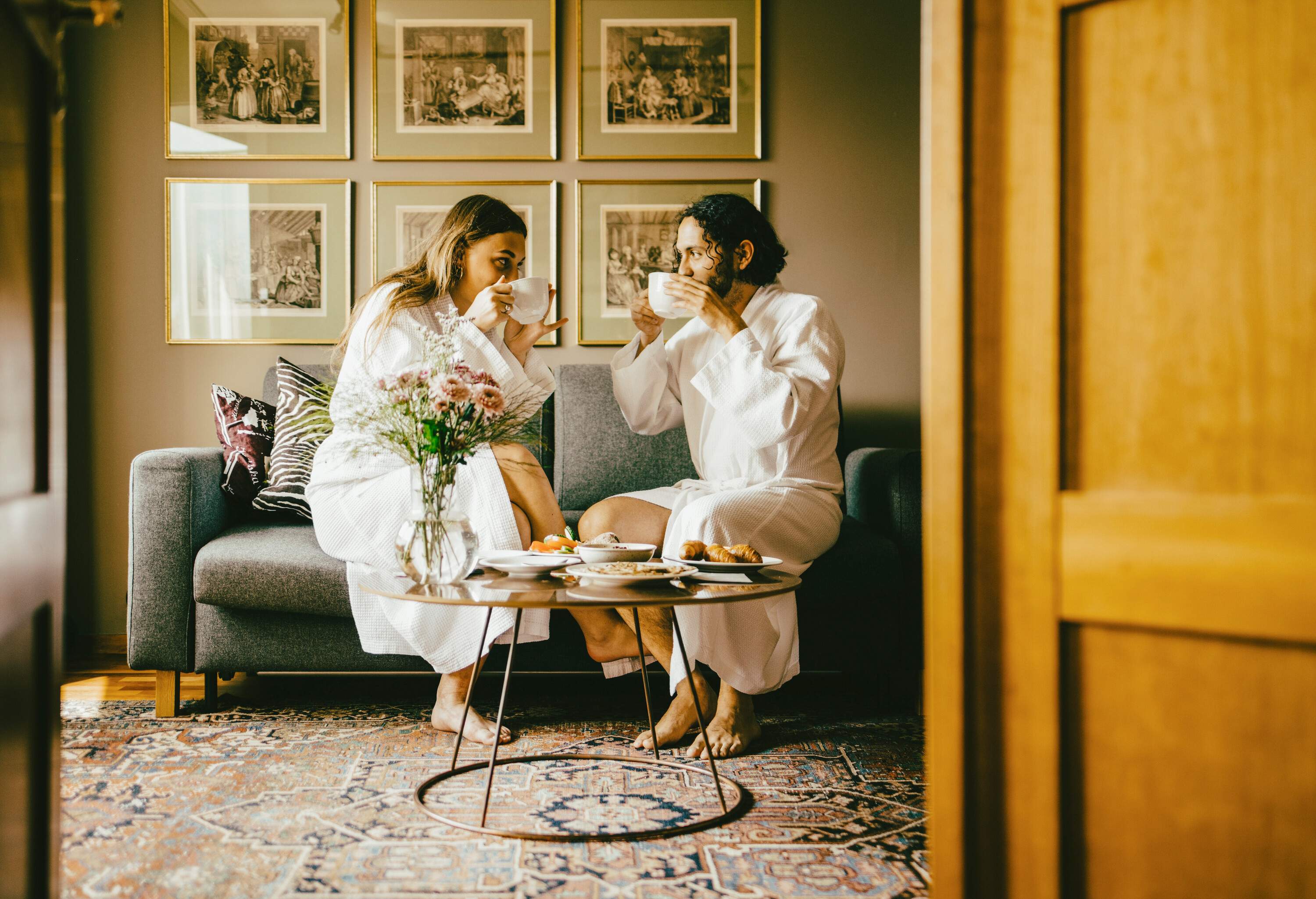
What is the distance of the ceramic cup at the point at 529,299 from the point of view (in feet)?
7.14

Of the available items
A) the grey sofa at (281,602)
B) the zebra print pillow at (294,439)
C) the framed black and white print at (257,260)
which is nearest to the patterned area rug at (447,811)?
the grey sofa at (281,602)

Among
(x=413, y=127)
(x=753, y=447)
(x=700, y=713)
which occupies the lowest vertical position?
(x=700, y=713)

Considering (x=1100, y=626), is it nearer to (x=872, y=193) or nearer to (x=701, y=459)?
(x=701, y=459)

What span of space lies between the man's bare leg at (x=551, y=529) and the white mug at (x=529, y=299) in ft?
1.03

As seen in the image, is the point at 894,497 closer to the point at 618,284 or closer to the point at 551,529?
the point at 551,529

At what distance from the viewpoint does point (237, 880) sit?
1.38m

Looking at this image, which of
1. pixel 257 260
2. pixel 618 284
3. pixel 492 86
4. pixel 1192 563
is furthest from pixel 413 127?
pixel 1192 563

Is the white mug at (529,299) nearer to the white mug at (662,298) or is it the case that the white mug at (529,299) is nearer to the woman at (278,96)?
the white mug at (662,298)

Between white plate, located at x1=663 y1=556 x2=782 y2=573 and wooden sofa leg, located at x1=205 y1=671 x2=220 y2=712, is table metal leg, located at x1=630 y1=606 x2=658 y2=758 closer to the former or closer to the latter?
white plate, located at x1=663 y1=556 x2=782 y2=573

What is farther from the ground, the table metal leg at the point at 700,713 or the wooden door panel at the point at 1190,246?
the wooden door panel at the point at 1190,246

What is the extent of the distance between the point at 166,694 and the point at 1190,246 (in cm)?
231

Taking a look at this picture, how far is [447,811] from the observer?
1649mm

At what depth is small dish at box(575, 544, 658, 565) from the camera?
1.71m

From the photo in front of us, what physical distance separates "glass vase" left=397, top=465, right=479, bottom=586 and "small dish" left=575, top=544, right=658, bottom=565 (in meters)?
0.20
